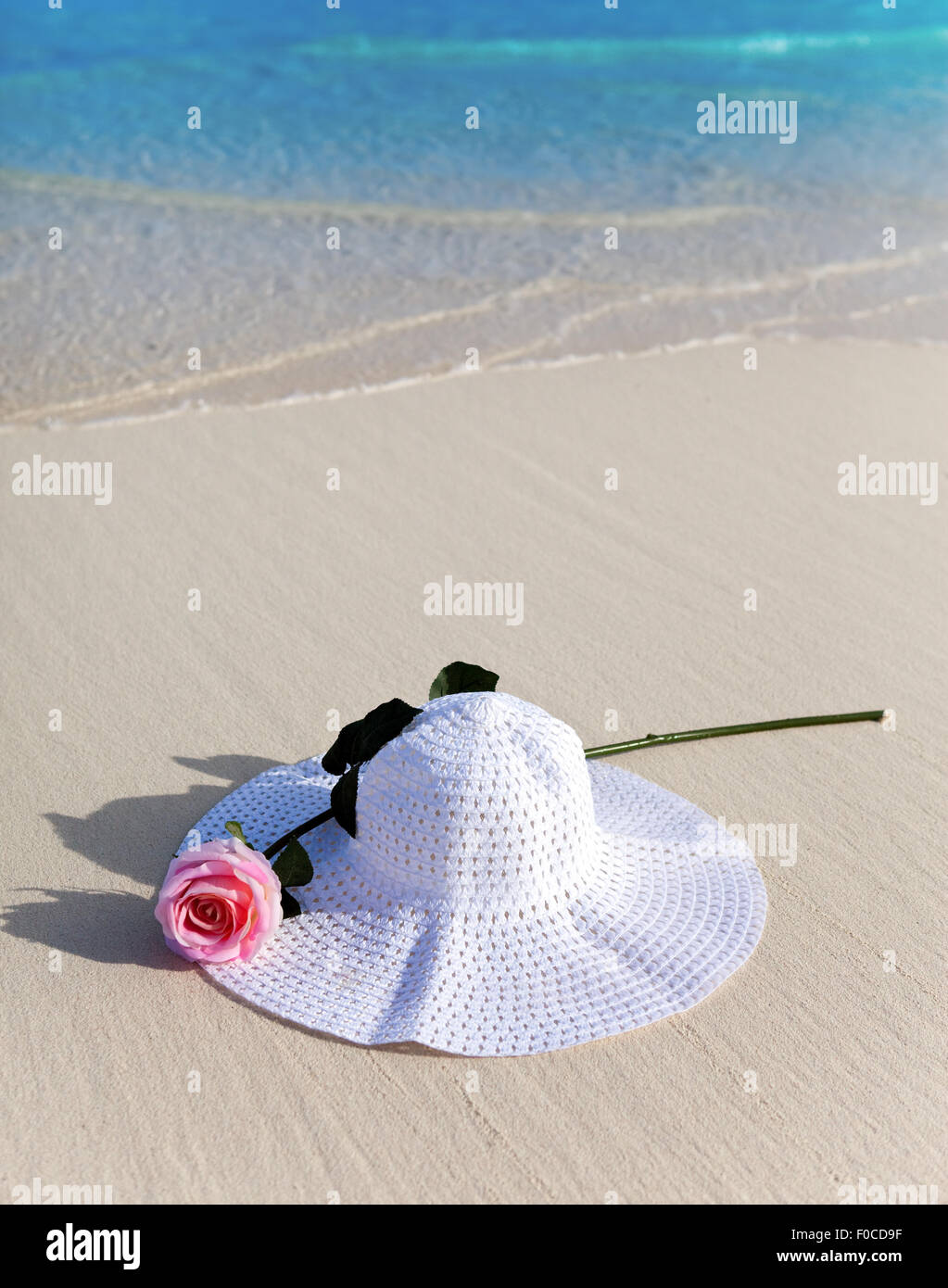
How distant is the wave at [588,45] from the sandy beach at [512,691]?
769 cm

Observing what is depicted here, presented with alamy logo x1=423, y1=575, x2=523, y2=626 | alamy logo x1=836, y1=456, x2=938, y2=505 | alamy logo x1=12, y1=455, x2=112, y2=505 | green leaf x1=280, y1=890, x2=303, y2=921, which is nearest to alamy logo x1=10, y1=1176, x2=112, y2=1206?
green leaf x1=280, y1=890, x2=303, y2=921

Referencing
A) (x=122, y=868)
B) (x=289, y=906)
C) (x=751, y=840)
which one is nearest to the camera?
(x=289, y=906)

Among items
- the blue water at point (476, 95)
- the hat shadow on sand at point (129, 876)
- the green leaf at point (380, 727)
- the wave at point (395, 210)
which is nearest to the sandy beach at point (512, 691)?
the hat shadow on sand at point (129, 876)

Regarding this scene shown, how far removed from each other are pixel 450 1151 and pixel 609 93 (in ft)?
33.2

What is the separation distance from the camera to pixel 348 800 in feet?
7.43

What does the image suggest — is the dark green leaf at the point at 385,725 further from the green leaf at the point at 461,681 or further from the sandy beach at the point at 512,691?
the sandy beach at the point at 512,691

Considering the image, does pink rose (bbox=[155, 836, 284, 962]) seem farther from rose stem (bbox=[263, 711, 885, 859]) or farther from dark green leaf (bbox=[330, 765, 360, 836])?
rose stem (bbox=[263, 711, 885, 859])

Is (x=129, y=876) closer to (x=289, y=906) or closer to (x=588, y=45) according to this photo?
(x=289, y=906)

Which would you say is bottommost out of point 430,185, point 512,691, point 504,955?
point 504,955

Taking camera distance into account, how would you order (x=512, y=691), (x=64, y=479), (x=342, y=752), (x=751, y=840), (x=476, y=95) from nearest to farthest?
(x=342, y=752), (x=751, y=840), (x=512, y=691), (x=64, y=479), (x=476, y=95)

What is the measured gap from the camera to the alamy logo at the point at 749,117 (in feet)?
31.0

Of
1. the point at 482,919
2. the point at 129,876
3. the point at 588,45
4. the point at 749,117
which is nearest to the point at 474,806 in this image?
the point at 482,919
